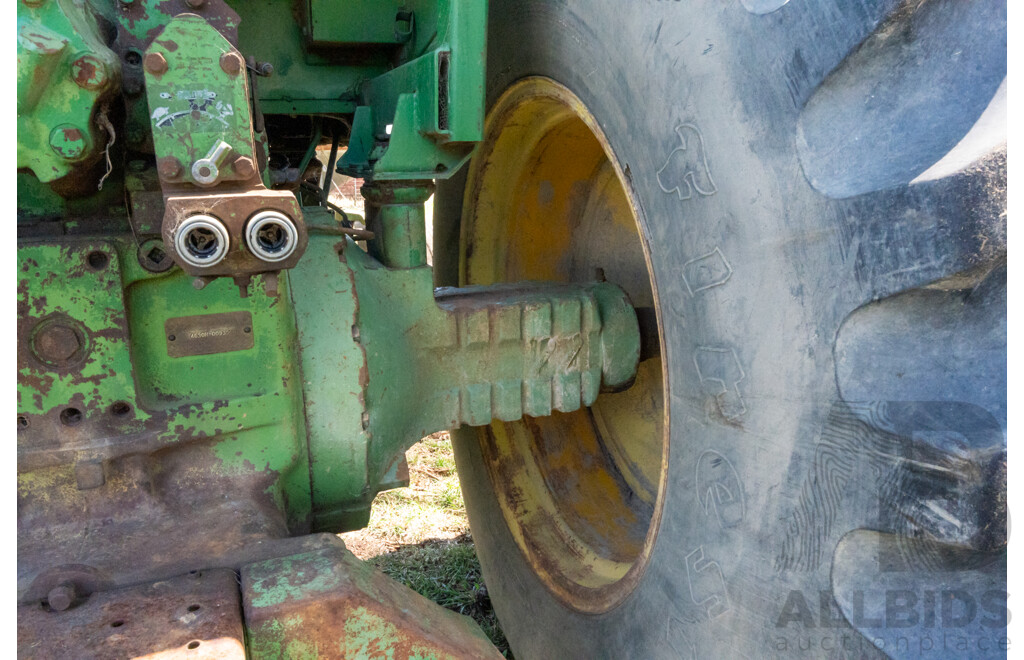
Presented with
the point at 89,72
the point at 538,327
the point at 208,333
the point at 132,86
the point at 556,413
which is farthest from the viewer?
the point at 556,413

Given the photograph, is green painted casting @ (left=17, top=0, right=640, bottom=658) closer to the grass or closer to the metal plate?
the metal plate

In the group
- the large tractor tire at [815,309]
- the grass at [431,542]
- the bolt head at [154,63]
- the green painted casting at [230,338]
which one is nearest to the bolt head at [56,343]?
the green painted casting at [230,338]

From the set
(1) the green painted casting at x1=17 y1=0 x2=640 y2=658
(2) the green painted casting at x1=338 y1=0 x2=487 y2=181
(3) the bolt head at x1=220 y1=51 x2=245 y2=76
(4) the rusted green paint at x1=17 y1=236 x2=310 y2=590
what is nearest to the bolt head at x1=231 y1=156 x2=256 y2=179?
(1) the green painted casting at x1=17 y1=0 x2=640 y2=658

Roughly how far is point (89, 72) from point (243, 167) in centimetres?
20

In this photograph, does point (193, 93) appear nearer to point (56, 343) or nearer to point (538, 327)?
point (56, 343)

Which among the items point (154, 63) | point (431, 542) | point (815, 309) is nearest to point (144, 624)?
point (154, 63)

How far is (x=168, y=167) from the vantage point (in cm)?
90

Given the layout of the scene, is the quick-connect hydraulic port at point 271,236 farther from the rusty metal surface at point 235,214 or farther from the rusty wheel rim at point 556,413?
the rusty wheel rim at point 556,413

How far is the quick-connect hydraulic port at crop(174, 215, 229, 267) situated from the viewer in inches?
33.9

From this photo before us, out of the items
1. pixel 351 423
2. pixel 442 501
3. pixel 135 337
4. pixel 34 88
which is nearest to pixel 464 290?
pixel 351 423

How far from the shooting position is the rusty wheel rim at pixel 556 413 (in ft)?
4.90

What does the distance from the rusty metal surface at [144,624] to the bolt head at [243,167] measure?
510mm

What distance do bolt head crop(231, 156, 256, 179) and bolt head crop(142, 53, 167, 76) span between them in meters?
0.14

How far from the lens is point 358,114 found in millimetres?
1489
